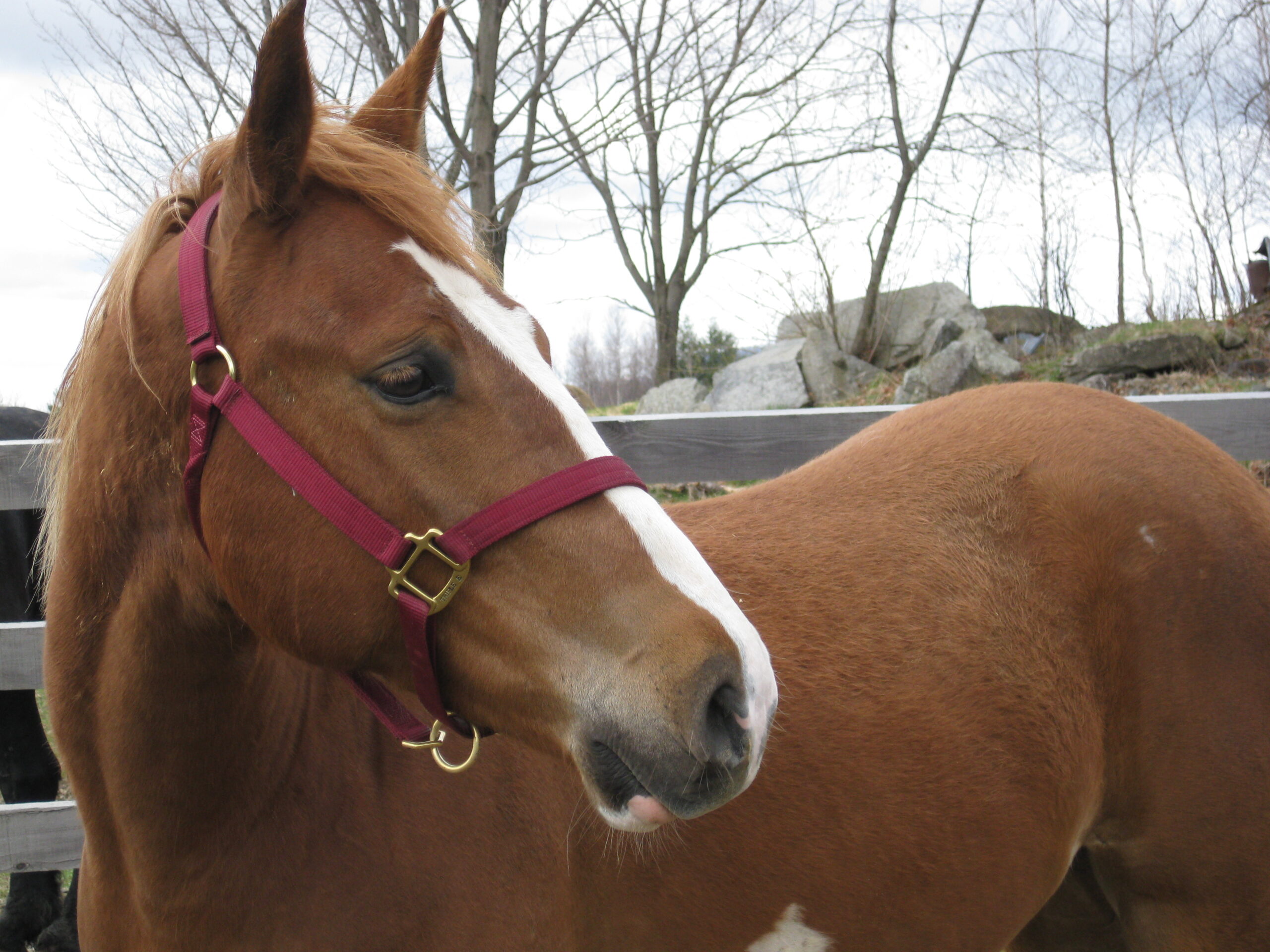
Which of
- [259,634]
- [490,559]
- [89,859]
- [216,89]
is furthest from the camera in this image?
[216,89]

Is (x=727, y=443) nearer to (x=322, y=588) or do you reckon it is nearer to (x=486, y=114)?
(x=322, y=588)

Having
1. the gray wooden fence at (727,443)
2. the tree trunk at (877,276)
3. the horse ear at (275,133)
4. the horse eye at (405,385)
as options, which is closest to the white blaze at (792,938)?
the horse eye at (405,385)

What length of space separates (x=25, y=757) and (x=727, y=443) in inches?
124

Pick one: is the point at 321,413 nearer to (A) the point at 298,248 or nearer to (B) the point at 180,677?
(A) the point at 298,248

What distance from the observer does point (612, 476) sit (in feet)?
4.01

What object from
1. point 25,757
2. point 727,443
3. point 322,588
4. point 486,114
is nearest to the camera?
point 322,588

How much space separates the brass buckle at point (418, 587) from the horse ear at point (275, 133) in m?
0.54

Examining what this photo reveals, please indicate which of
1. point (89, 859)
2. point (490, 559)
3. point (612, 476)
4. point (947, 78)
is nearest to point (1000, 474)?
point (612, 476)

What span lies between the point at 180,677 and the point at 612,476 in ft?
2.59

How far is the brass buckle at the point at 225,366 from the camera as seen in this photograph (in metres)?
1.26

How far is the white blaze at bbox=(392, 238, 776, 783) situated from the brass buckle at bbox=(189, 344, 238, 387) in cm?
29

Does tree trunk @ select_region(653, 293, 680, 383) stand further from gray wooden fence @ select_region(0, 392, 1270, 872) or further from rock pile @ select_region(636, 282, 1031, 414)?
gray wooden fence @ select_region(0, 392, 1270, 872)

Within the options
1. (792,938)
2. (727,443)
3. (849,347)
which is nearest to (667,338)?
(849,347)

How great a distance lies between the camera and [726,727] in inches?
44.2
